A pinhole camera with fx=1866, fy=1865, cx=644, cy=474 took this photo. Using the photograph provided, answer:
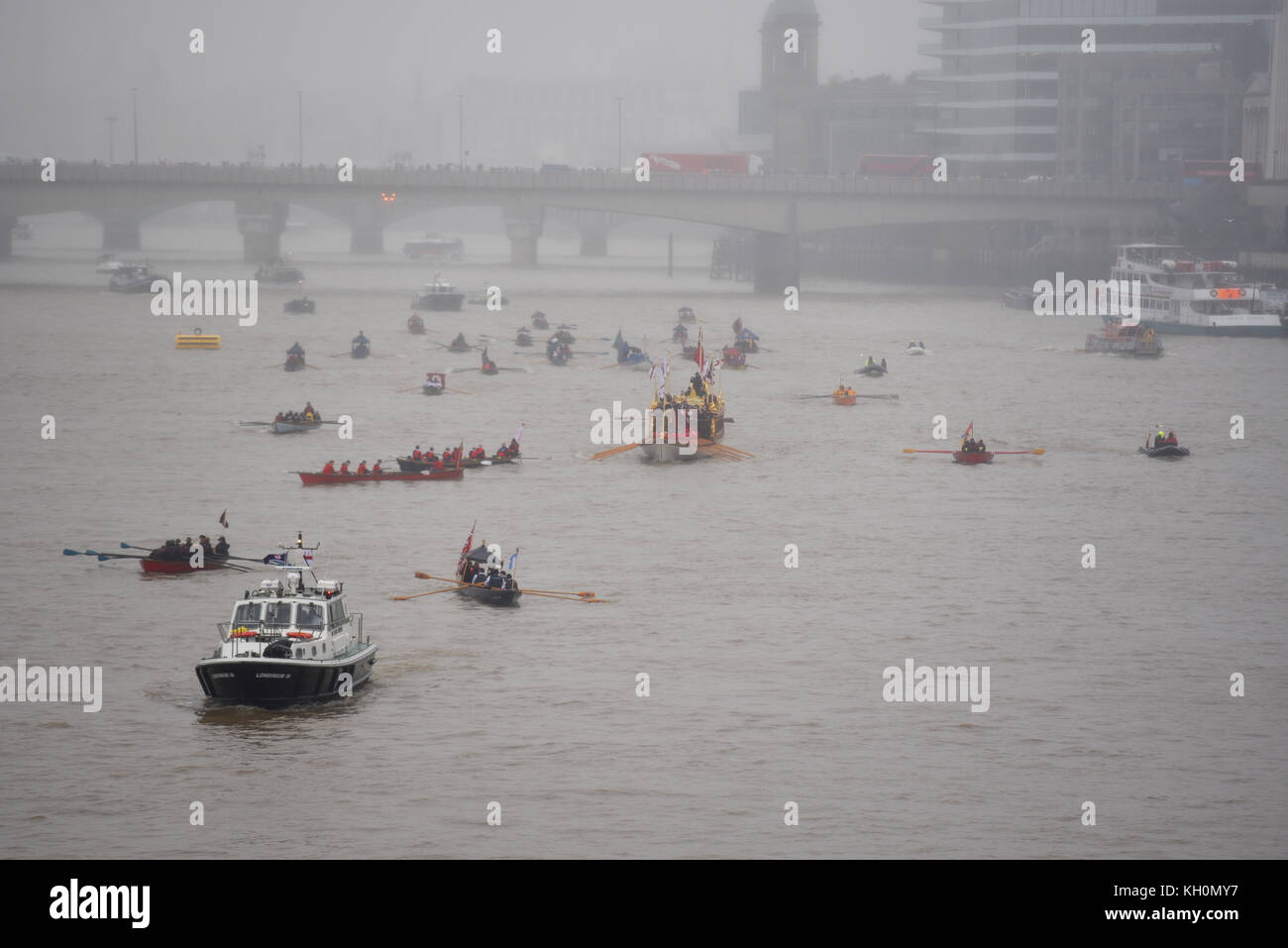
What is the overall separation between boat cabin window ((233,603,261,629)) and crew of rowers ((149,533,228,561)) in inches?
514

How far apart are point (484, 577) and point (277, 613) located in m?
11.0

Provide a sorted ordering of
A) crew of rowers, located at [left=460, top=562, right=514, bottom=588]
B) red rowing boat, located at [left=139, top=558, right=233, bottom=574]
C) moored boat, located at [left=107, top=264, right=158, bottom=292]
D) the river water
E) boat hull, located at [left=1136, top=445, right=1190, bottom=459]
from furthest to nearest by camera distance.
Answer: moored boat, located at [left=107, top=264, right=158, bottom=292] → boat hull, located at [left=1136, top=445, right=1190, bottom=459] → red rowing boat, located at [left=139, top=558, right=233, bottom=574] → crew of rowers, located at [left=460, top=562, right=514, bottom=588] → the river water

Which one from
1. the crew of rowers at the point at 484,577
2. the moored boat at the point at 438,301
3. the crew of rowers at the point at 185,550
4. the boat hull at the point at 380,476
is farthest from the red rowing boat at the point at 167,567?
the moored boat at the point at 438,301

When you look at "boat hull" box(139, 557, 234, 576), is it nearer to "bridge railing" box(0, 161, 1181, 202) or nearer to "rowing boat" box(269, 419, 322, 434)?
"rowing boat" box(269, 419, 322, 434)

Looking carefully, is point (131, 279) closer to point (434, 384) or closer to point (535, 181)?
point (535, 181)

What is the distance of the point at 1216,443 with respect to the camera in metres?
86.3

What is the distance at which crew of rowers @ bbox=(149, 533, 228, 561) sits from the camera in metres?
54.4

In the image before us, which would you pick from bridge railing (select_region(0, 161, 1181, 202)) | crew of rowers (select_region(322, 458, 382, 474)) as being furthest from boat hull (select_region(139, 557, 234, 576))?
bridge railing (select_region(0, 161, 1181, 202))

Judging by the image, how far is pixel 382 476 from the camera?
233ft

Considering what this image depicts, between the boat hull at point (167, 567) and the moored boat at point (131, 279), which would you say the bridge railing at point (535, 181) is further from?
the boat hull at point (167, 567)

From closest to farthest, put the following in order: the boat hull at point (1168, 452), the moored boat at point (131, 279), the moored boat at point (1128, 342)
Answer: the boat hull at point (1168, 452)
the moored boat at point (1128, 342)
the moored boat at point (131, 279)

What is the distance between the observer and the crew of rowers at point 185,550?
54.4m

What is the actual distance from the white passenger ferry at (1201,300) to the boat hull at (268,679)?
353 feet
